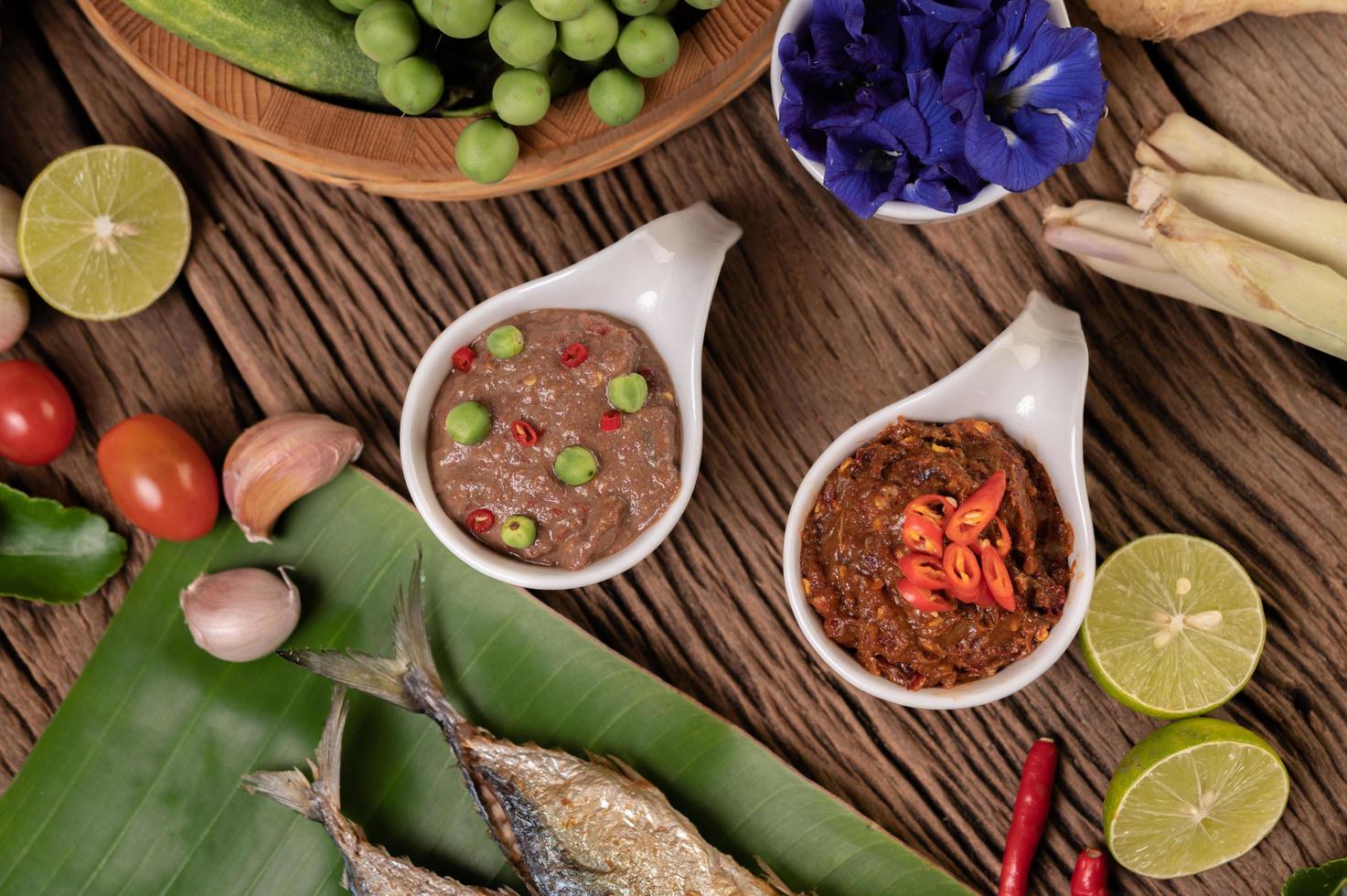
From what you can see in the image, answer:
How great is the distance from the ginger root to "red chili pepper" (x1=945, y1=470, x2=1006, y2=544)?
3.78 feet

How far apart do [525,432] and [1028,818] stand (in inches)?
60.7

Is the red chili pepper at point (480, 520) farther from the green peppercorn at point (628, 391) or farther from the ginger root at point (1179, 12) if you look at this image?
the ginger root at point (1179, 12)

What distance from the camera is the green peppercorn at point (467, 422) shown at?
214 centimetres

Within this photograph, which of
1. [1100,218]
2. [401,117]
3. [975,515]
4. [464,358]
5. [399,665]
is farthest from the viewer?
[399,665]

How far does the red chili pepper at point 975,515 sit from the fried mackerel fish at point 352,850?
143 cm

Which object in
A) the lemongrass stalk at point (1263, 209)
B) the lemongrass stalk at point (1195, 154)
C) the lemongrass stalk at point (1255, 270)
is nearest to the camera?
the lemongrass stalk at point (1255, 270)

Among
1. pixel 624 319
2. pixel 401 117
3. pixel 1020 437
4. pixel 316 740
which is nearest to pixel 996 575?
pixel 1020 437

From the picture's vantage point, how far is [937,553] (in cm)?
204

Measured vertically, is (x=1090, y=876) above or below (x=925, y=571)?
below

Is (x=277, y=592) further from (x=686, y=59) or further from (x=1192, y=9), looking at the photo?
(x=1192, y=9)

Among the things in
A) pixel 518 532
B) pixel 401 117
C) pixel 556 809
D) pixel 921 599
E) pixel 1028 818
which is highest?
pixel 401 117

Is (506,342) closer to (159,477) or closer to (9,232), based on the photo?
(159,477)

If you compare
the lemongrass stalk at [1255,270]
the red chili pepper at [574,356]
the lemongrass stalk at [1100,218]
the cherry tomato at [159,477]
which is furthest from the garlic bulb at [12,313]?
the lemongrass stalk at [1255,270]

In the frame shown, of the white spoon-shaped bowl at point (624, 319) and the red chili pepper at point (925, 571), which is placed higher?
the white spoon-shaped bowl at point (624, 319)
